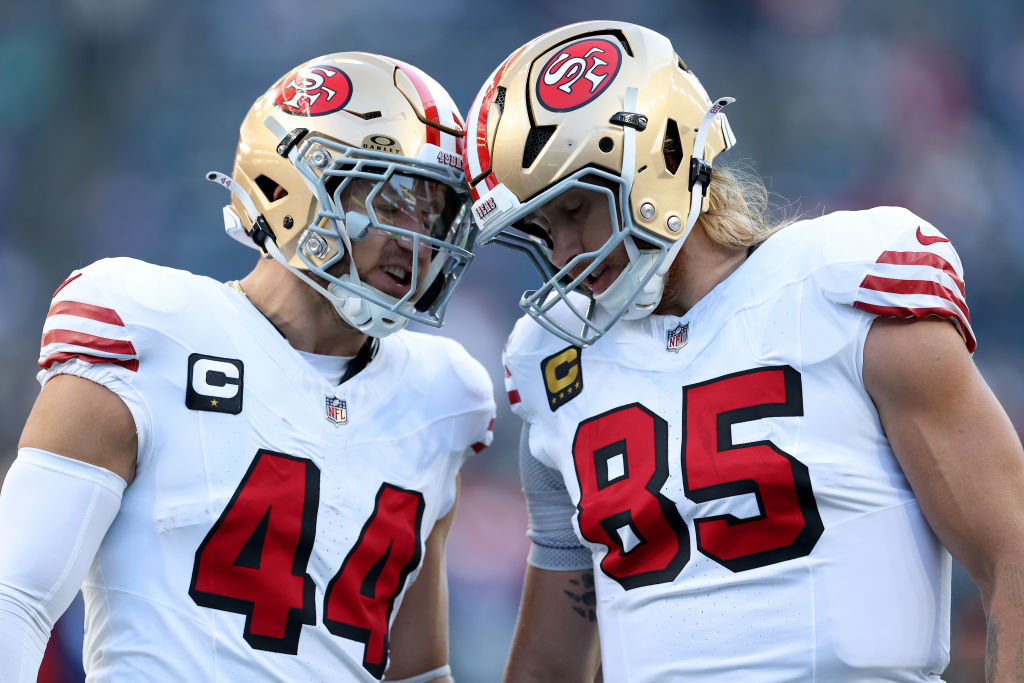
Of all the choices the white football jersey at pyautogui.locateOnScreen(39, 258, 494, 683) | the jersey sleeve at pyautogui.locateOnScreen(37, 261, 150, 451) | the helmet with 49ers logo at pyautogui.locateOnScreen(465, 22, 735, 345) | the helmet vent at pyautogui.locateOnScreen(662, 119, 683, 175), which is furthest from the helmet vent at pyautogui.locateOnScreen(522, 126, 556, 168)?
the jersey sleeve at pyautogui.locateOnScreen(37, 261, 150, 451)

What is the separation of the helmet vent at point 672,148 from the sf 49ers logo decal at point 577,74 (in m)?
0.13

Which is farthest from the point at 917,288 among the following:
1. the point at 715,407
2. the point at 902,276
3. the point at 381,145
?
the point at 381,145

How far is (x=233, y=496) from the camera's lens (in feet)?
5.65

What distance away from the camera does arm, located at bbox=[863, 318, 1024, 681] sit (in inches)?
54.3

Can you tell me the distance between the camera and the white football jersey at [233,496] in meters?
1.65

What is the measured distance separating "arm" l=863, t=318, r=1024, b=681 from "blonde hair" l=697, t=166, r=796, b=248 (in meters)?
0.38

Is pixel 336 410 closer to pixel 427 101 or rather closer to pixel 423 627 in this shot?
→ pixel 423 627

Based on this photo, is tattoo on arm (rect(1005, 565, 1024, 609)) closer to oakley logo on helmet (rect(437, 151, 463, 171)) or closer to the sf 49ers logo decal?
the sf 49ers logo decal

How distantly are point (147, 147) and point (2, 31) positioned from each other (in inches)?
37.9

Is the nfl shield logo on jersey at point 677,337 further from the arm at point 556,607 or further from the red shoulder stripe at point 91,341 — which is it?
the red shoulder stripe at point 91,341

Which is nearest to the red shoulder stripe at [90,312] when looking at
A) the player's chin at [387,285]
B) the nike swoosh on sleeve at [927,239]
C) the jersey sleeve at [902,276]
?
the player's chin at [387,285]

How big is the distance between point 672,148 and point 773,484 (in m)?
0.60

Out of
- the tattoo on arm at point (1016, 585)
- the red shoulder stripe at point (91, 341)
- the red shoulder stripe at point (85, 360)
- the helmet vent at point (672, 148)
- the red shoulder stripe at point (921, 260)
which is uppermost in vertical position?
the helmet vent at point (672, 148)

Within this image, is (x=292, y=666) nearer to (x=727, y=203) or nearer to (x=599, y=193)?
(x=599, y=193)
